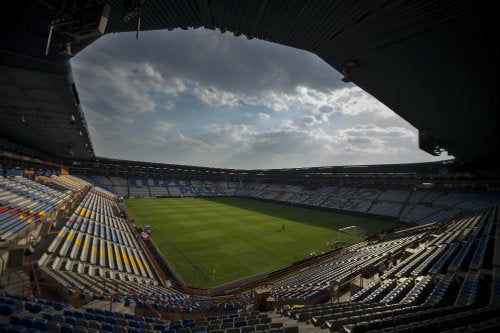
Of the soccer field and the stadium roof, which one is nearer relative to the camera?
the stadium roof

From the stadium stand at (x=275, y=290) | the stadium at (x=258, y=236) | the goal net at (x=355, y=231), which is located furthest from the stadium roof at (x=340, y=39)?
the goal net at (x=355, y=231)

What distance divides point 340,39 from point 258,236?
20841 millimetres

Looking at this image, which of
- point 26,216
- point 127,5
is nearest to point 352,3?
point 127,5

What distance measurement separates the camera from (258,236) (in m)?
26.2

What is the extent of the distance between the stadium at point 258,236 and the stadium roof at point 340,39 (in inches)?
2.1

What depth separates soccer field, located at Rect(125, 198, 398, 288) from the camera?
1783 cm

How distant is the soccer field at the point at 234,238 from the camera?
1783cm

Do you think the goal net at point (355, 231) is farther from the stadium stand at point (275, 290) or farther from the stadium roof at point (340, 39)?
the stadium roof at point (340, 39)

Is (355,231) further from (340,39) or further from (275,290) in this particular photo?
(340,39)

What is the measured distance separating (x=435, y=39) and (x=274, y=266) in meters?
16.1

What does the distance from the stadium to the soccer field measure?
23 cm

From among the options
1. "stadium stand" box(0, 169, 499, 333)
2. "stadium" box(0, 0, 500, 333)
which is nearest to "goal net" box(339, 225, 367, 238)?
"stadium" box(0, 0, 500, 333)

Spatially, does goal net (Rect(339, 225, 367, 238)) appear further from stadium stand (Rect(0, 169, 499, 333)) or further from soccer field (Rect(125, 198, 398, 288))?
stadium stand (Rect(0, 169, 499, 333))

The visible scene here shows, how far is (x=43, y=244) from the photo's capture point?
1294 centimetres
